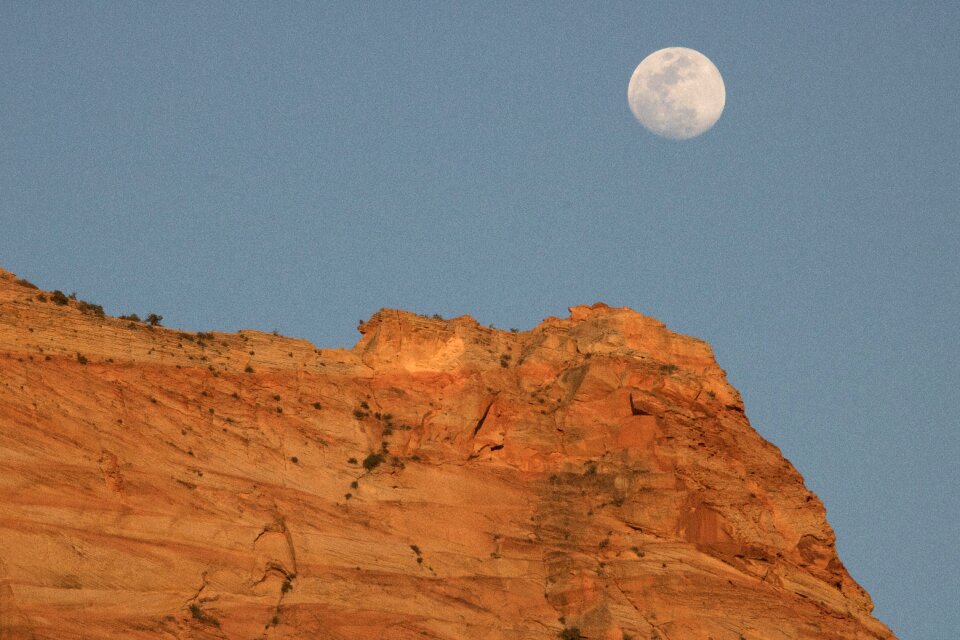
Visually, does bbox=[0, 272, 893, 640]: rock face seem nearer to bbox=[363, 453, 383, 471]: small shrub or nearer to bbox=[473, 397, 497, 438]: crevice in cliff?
bbox=[363, 453, 383, 471]: small shrub

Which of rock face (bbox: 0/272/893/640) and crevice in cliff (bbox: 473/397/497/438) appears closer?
rock face (bbox: 0/272/893/640)

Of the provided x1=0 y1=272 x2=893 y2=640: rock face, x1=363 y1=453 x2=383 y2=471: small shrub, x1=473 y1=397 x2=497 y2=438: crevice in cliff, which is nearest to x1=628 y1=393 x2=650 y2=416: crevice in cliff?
x1=0 y1=272 x2=893 y2=640: rock face

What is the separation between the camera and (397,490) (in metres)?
59.0

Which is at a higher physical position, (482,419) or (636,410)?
(636,410)

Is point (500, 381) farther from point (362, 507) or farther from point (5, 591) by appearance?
point (5, 591)

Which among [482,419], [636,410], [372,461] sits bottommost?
[372,461]

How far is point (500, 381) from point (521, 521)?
5.95 meters

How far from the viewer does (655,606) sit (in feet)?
190

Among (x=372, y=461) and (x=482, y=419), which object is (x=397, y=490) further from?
(x=482, y=419)

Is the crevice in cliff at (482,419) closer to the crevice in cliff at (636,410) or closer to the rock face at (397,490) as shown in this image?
the rock face at (397,490)

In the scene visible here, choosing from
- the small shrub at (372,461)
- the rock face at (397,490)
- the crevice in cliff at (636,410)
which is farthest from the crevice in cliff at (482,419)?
the crevice in cliff at (636,410)

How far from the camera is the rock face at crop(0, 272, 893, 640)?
2072 inches

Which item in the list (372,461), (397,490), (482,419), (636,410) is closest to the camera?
(397,490)

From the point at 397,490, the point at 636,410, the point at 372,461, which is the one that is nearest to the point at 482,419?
the point at 372,461
